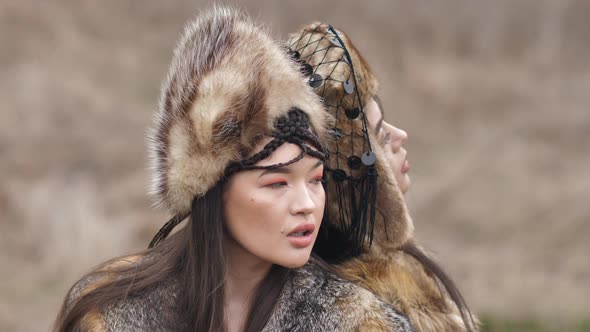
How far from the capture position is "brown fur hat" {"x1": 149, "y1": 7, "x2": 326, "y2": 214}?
7.69 feet

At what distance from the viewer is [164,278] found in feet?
8.21

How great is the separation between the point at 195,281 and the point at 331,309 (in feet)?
1.36

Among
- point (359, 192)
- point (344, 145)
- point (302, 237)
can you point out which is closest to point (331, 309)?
point (302, 237)

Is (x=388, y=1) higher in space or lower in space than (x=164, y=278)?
higher

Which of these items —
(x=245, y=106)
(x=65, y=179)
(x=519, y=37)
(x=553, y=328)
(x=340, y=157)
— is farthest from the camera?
(x=519, y=37)

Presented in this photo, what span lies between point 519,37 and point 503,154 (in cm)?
320

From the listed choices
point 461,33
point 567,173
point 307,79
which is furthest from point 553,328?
point 461,33

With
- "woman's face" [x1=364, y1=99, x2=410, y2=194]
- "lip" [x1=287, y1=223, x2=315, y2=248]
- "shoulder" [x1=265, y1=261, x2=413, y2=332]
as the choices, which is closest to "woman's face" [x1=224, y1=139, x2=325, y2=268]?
"lip" [x1=287, y1=223, x2=315, y2=248]

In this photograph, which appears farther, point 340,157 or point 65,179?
point 65,179

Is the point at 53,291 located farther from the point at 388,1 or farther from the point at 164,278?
the point at 388,1

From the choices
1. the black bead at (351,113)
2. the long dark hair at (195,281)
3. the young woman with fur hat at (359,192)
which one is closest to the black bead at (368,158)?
the young woman with fur hat at (359,192)

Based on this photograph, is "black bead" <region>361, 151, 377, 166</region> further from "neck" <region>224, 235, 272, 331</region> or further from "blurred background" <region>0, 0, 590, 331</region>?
"blurred background" <region>0, 0, 590, 331</region>

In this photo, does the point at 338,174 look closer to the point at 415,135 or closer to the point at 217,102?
the point at 217,102

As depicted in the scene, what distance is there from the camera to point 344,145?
2781 mm
